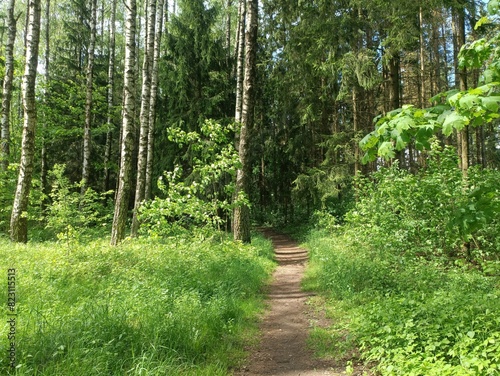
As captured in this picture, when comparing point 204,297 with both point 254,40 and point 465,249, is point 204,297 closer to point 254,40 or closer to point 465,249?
point 465,249

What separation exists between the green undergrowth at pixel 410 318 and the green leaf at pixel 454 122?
7.16 feet

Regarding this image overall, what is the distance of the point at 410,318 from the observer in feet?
14.1

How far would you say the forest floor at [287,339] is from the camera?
414 cm

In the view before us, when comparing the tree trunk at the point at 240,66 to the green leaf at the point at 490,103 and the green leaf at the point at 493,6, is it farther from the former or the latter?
the green leaf at the point at 490,103

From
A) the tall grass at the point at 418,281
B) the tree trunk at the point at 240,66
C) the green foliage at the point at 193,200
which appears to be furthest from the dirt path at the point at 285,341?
the tree trunk at the point at 240,66

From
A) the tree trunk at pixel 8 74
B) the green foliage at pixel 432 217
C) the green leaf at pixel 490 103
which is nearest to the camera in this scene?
the green leaf at pixel 490 103

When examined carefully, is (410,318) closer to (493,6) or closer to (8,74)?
(493,6)

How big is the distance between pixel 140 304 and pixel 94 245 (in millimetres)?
3987

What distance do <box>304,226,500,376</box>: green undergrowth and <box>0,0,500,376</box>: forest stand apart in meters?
0.03

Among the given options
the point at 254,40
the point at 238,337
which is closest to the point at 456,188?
the point at 238,337

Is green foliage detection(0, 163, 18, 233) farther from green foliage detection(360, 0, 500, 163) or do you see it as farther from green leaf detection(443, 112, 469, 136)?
green leaf detection(443, 112, 469, 136)

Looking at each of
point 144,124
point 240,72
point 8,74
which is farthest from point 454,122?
point 8,74

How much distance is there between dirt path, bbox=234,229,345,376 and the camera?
4.14 m

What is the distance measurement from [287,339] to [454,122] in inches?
160
